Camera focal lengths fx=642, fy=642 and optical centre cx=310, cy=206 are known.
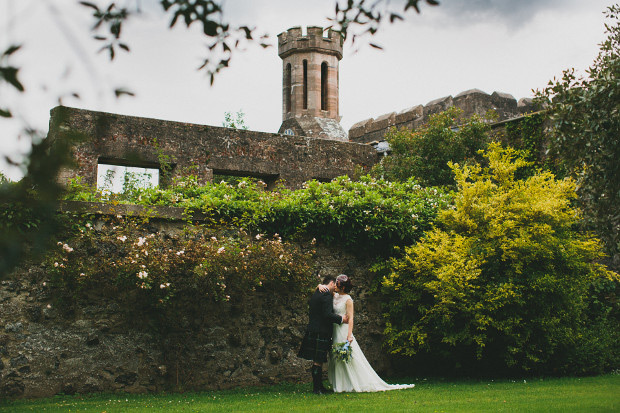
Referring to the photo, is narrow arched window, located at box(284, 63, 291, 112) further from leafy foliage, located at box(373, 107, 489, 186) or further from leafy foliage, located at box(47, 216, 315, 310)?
leafy foliage, located at box(47, 216, 315, 310)

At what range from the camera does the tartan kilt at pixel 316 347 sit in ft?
30.0

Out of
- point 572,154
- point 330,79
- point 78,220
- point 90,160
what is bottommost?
point 78,220

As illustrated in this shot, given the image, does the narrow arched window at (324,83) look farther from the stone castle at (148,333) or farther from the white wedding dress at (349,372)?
the white wedding dress at (349,372)

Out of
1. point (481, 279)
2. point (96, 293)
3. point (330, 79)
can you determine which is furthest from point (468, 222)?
point (330, 79)

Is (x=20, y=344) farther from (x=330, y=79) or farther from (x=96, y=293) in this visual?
(x=330, y=79)

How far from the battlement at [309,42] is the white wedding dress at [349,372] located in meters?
24.2

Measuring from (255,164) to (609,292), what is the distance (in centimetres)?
845

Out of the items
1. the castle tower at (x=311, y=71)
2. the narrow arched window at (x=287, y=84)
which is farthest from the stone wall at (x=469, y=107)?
the narrow arched window at (x=287, y=84)

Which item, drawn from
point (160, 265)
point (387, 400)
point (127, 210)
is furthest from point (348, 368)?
point (127, 210)

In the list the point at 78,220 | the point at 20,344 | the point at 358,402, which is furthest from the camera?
the point at 78,220

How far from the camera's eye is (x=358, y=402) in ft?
26.6

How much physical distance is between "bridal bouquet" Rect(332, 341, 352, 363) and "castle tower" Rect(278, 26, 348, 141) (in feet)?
75.1

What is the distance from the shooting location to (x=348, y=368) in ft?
30.9

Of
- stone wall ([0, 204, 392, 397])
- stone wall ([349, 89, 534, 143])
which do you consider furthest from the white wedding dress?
stone wall ([349, 89, 534, 143])
